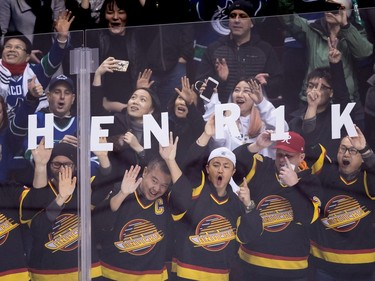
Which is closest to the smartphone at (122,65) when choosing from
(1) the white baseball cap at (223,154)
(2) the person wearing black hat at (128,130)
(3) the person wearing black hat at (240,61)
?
(2) the person wearing black hat at (128,130)

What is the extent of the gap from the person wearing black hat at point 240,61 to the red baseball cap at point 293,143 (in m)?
0.23

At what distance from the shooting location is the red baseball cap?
4.90 m

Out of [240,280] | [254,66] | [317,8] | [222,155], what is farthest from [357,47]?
[317,8]

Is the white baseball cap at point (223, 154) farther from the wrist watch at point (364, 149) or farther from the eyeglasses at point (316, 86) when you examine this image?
the wrist watch at point (364, 149)

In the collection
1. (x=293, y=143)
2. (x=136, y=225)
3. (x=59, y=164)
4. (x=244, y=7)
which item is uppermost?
(x=244, y=7)

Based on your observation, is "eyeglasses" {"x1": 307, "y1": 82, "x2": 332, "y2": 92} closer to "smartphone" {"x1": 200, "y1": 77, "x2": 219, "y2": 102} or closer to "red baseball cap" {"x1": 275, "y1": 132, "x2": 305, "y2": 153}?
"red baseball cap" {"x1": 275, "y1": 132, "x2": 305, "y2": 153}

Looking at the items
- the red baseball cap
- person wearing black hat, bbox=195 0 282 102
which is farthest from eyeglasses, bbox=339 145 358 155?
person wearing black hat, bbox=195 0 282 102

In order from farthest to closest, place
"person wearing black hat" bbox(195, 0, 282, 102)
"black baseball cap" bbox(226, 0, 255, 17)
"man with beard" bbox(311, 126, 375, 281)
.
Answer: "black baseball cap" bbox(226, 0, 255, 17) < "person wearing black hat" bbox(195, 0, 282, 102) < "man with beard" bbox(311, 126, 375, 281)

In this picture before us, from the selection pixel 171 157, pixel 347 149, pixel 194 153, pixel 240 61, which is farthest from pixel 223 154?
pixel 347 149

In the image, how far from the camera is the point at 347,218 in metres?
4.84

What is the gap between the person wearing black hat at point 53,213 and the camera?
5.07 m

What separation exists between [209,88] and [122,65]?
0.47 metres

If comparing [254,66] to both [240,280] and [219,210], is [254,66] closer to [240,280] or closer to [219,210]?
[219,210]

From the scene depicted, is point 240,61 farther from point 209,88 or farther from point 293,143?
point 293,143
